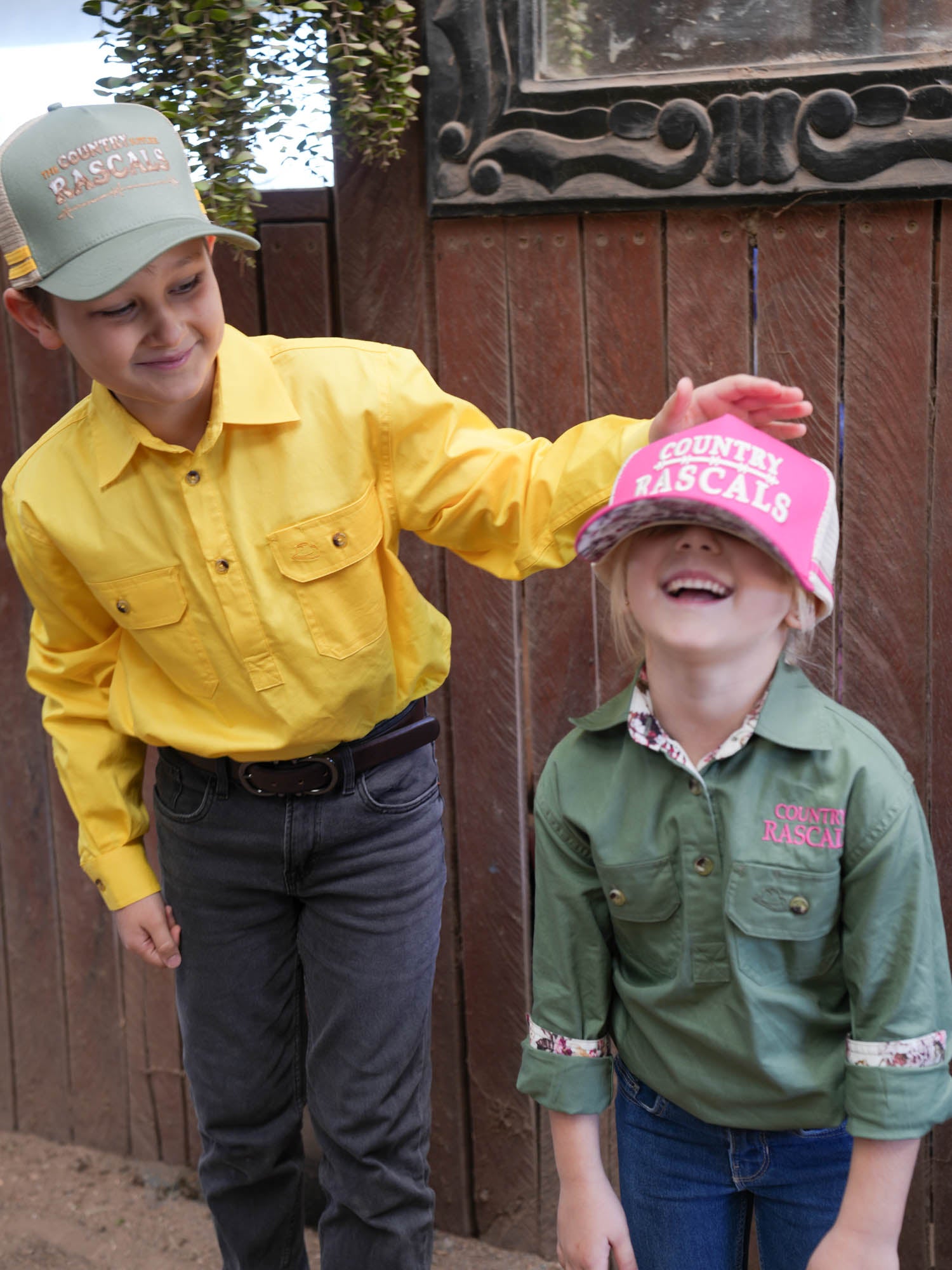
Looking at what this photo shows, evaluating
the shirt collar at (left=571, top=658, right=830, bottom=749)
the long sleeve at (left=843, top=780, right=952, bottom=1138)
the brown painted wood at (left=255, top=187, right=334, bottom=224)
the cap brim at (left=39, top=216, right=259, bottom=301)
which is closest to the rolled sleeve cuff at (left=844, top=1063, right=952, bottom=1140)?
the long sleeve at (left=843, top=780, right=952, bottom=1138)

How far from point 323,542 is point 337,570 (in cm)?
4

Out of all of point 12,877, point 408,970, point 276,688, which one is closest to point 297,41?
point 276,688

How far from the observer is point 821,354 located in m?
2.12

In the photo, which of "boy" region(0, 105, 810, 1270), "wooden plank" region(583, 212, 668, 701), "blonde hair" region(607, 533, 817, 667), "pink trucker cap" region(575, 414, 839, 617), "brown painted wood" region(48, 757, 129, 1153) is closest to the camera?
"pink trucker cap" region(575, 414, 839, 617)

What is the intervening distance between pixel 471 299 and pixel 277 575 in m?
0.73

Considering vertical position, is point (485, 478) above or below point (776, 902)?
above

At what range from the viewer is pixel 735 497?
1.38 meters

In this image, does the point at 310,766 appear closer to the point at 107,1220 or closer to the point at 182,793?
the point at 182,793

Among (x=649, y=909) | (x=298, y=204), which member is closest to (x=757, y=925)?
(x=649, y=909)

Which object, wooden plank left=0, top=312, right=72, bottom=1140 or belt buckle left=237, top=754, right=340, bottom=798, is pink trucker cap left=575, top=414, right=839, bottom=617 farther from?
wooden plank left=0, top=312, right=72, bottom=1140

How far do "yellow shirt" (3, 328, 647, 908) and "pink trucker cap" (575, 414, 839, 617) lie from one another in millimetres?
278

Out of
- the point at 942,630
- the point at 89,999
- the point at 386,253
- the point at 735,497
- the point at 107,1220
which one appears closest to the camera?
the point at 735,497

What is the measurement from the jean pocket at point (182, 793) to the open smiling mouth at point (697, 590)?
82cm

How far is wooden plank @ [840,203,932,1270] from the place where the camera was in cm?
205
